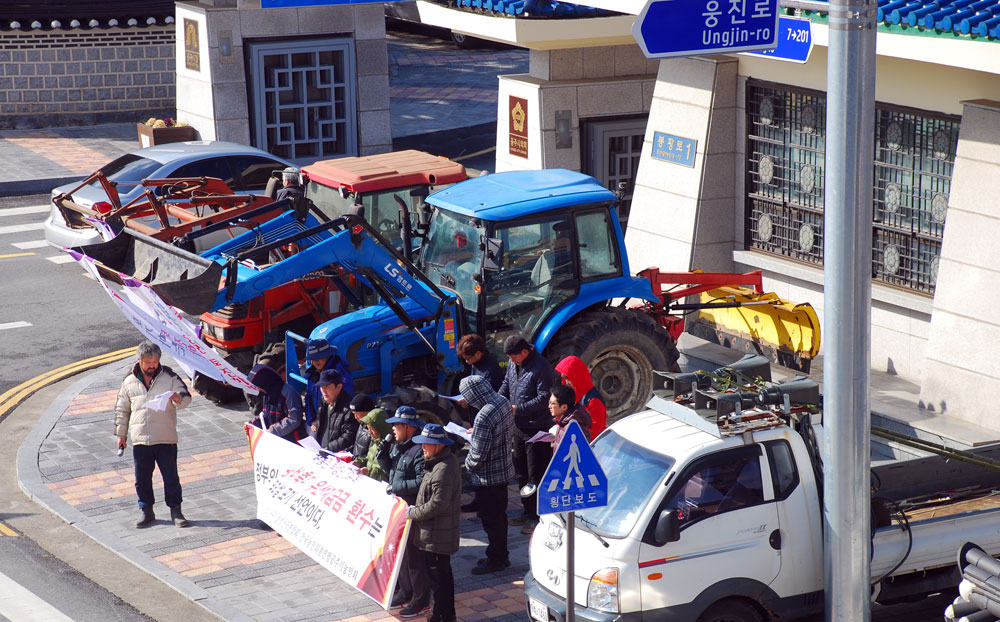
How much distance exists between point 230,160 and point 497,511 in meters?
11.7

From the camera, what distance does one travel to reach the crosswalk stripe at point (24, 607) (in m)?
10.1

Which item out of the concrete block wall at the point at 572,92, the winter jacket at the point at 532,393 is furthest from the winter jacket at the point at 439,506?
the concrete block wall at the point at 572,92

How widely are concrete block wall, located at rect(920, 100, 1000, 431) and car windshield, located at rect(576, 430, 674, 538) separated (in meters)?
5.19

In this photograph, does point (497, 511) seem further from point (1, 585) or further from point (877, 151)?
point (877, 151)

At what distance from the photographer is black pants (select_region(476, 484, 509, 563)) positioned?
1049cm

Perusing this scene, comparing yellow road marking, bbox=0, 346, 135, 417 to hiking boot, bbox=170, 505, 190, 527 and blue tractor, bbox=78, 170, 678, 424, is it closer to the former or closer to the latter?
blue tractor, bbox=78, 170, 678, 424

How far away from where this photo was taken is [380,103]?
1049 inches

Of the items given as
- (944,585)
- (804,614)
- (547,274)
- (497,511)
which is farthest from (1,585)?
(944,585)

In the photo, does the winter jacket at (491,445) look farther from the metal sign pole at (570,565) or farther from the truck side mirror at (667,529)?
the metal sign pole at (570,565)

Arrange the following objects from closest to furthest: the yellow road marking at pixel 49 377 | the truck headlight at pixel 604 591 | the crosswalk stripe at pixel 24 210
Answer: the truck headlight at pixel 604 591
the yellow road marking at pixel 49 377
the crosswalk stripe at pixel 24 210

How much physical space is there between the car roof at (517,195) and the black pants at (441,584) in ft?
12.2

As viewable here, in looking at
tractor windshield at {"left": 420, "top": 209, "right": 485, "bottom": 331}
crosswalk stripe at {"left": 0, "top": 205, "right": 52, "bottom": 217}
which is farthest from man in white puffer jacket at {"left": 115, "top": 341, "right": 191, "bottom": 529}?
crosswalk stripe at {"left": 0, "top": 205, "right": 52, "bottom": 217}

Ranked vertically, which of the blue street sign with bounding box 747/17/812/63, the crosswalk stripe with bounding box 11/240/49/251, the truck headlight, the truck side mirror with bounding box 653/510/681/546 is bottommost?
the truck headlight

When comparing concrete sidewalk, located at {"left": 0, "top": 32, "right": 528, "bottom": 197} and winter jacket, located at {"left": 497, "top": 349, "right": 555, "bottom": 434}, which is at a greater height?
concrete sidewalk, located at {"left": 0, "top": 32, "right": 528, "bottom": 197}
